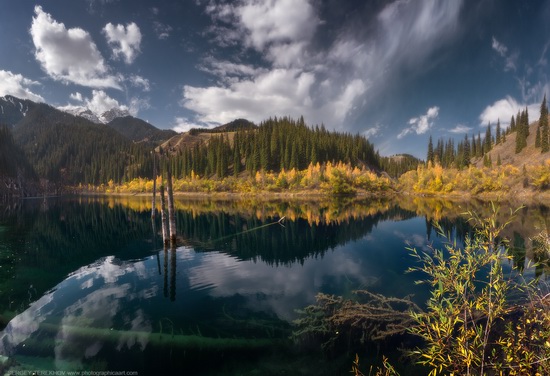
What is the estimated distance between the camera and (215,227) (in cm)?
5528

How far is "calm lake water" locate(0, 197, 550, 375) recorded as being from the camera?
1380 cm

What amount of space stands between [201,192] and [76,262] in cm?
14209

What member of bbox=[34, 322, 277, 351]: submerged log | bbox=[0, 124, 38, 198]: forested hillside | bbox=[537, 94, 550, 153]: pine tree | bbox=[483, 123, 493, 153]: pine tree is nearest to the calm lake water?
bbox=[34, 322, 277, 351]: submerged log

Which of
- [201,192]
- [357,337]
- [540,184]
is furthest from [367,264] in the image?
[201,192]

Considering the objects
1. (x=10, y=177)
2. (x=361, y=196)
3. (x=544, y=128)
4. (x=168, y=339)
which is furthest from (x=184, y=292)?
(x=10, y=177)

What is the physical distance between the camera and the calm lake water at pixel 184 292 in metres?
13.8

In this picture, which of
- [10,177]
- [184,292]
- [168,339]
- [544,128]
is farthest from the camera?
[10,177]

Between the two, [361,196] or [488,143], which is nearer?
[361,196]

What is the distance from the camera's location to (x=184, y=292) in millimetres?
22844

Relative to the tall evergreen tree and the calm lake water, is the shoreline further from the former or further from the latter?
the calm lake water

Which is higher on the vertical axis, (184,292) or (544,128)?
(544,128)

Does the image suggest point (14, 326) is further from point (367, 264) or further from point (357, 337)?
point (367, 264)

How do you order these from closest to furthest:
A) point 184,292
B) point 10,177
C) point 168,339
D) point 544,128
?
1. point 168,339
2. point 184,292
3. point 544,128
4. point 10,177

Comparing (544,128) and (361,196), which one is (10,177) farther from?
(544,128)
